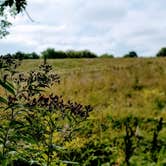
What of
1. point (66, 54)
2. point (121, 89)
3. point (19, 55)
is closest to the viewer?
point (19, 55)

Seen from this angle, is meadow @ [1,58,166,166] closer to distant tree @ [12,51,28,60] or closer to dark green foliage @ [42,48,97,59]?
distant tree @ [12,51,28,60]

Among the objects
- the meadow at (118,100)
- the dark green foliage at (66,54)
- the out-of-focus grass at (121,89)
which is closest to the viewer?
the meadow at (118,100)

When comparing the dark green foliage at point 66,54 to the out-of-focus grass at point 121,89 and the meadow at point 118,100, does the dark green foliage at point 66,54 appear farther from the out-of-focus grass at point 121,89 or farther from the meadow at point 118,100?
the out-of-focus grass at point 121,89

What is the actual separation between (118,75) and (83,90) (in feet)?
16.3

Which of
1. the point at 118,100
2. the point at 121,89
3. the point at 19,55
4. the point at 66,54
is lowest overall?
the point at 118,100

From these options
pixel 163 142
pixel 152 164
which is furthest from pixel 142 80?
pixel 152 164

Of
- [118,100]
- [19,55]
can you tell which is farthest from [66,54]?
[19,55]

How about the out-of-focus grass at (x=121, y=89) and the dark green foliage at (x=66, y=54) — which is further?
the dark green foliage at (x=66, y=54)

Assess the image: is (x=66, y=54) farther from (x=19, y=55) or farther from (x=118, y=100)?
(x=19, y=55)

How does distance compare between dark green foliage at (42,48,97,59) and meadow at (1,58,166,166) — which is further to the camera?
dark green foliage at (42,48,97,59)

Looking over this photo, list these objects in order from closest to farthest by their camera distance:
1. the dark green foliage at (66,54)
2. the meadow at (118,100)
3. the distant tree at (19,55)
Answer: the distant tree at (19,55) → the meadow at (118,100) → the dark green foliage at (66,54)

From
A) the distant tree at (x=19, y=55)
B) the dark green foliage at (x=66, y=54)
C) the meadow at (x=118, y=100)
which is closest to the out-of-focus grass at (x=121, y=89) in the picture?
the meadow at (x=118, y=100)

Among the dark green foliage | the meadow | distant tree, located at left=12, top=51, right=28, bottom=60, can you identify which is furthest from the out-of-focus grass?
the dark green foliage

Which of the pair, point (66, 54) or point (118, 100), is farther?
point (66, 54)
